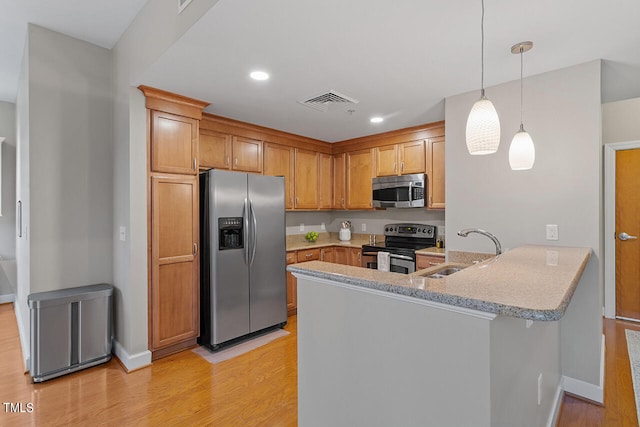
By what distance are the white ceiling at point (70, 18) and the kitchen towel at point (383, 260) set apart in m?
3.24

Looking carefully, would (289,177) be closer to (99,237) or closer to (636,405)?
(99,237)

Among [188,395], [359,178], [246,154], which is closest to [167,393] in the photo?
[188,395]

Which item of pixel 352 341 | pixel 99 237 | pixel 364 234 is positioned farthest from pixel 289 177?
pixel 352 341

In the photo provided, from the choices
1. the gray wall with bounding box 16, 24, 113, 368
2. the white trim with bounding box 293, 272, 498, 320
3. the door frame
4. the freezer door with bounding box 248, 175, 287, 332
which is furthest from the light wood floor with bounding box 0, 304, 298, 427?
the door frame

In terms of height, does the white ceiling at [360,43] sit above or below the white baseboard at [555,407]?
above

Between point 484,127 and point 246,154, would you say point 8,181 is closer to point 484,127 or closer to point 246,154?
point 246,154

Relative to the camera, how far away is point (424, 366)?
116 cm

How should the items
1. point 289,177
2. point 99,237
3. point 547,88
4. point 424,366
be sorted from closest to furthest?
point 424,366 < point 547,88 < point 99,237 < point 289,177

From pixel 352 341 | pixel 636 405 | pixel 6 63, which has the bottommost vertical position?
pixel 636 405

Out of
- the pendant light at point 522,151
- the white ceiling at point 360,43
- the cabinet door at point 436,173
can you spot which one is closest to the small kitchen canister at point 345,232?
the cabinet door at point 436,173

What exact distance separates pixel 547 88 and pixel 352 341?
233 centimetres

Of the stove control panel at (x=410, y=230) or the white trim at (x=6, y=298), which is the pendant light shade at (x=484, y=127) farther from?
the white trim at (x=6, y=298)

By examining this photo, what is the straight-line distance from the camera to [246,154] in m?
3.77

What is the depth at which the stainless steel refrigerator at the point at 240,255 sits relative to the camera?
3041 millimetres
